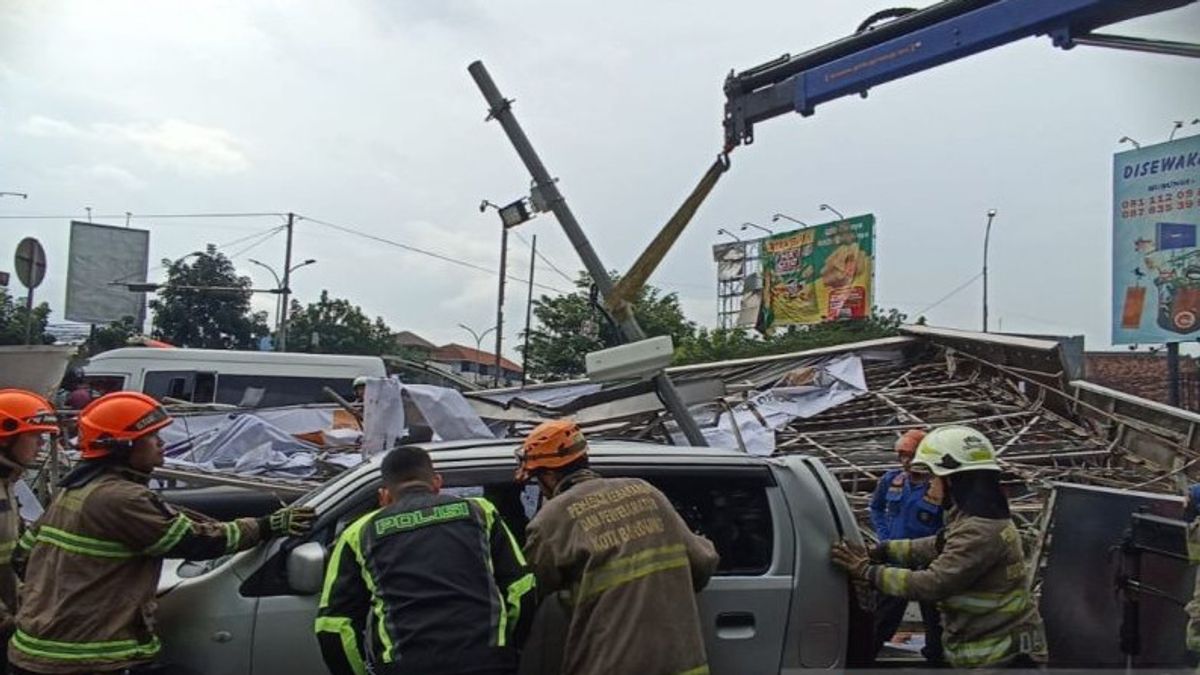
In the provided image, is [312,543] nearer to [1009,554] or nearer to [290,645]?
[290,645]

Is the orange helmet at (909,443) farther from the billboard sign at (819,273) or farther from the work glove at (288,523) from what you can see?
the billboard sign at (819,273)

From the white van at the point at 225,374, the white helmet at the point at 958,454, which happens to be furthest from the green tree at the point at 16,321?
the white helmet at the point at 958,454

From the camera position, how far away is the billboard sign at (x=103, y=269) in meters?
26.9

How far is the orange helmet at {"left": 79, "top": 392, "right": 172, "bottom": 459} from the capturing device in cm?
366

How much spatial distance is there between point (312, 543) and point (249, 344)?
4246 centimetres

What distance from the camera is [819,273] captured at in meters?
36.5

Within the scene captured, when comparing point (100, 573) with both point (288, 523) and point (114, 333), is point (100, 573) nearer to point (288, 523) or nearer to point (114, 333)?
point (288, 523)

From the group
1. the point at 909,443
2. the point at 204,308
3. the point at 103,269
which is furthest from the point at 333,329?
the point at 909,443

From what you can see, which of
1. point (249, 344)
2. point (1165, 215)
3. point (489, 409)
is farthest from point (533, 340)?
point (489, 409)

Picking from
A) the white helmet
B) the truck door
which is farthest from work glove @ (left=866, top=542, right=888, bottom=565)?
the truck door

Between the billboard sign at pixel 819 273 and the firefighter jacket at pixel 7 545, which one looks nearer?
the firefighter jacket at pixel 7 545

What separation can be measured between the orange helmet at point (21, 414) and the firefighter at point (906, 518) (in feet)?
13.1

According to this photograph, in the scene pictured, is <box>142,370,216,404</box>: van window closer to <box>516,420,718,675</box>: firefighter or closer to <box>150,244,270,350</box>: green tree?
<box>516,420,718,675</box>: firefighter

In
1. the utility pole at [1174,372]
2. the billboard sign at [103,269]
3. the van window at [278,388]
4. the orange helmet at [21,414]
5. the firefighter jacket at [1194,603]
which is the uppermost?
the billboard sign at [103,269]
